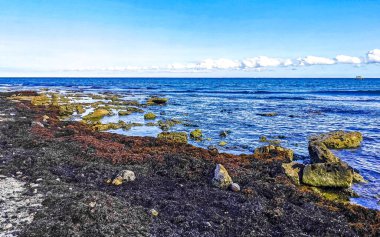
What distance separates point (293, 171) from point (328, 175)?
1521 mm

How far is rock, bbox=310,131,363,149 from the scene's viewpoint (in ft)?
68.3

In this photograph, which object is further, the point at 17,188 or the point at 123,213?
the point at 17,188

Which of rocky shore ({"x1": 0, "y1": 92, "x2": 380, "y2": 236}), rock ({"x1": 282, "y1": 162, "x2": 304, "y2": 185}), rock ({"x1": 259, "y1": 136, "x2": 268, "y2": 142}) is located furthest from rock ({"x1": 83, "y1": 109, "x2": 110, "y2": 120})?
rock ({"x1": 282, "y1": 162, "x2": 304, "y2": 185})

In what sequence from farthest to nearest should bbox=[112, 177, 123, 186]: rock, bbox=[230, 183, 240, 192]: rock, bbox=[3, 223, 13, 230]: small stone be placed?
bbox=[112, 177, 123, 186]: rock
bbox=[230, 183, 240, 192]: rock
bbox=[3, 223, 13, 230]: small stone

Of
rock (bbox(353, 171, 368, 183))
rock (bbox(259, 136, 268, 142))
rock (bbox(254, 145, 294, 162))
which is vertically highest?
rock (bbox(254, 145, 294, 162))

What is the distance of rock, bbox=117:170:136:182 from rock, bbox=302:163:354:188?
7.71 metres

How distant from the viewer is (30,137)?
63.5 feet

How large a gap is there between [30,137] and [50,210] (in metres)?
11.8

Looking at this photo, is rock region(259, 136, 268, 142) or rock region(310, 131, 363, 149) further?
rock region(259, 136, 268, 142)

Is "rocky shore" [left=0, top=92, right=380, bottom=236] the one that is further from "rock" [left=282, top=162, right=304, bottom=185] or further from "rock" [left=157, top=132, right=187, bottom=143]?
"rock" [left=157, top=132, right=187, bottom=143]

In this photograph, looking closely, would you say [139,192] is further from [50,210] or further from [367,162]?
[367,162]

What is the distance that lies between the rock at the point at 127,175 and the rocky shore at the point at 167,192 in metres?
0.05

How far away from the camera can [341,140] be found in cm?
2106

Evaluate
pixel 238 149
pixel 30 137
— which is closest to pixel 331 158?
pixel 238 149
